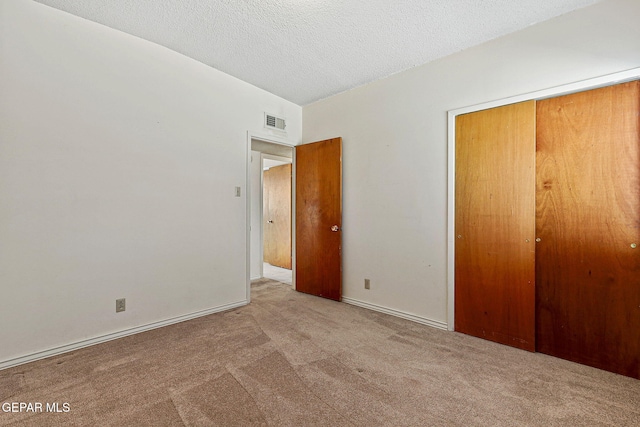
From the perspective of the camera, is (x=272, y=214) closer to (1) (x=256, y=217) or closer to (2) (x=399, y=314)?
(1) (x=256, y=217)

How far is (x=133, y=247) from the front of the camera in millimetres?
2594

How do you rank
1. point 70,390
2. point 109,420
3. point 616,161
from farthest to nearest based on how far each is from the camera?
point 616,161
point 70,390
point 109,420

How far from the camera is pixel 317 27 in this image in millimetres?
2379

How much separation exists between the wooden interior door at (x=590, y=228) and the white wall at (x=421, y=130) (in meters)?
0.30

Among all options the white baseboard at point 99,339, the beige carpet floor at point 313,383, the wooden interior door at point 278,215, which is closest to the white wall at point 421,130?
the beige carpet floor at point 313,383

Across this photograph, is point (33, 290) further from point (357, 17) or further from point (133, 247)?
point (357, 17)

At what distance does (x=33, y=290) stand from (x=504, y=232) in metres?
3.80

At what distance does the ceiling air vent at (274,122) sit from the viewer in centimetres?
368

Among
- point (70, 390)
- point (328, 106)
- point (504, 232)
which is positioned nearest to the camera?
point (70, 390)

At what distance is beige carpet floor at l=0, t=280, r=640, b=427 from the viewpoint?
5.07 ft

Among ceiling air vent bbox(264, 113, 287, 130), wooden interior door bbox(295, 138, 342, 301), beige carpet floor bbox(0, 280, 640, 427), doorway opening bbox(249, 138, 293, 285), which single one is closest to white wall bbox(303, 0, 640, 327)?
wooden interior door bbox(295, 138, 342, 301)

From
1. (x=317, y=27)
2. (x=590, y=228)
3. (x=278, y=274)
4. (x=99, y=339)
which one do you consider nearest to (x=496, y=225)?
(x=590, y=228)

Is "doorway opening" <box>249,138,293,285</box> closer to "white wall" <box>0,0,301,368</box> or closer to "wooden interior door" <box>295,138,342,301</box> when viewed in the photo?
"wooden interior door" <box>295,138,342,301</box>

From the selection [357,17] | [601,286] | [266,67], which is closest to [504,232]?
[601,286]
